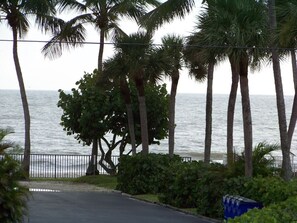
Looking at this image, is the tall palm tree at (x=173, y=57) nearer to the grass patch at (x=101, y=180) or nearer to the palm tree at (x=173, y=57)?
the palm tree at (x=173, y=57)

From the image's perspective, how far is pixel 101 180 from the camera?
144 ft

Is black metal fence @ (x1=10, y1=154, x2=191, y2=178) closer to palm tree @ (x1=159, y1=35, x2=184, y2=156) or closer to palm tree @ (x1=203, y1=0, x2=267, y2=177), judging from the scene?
palm tree @ (x1=159, y1=35, x2=184, y2=156)

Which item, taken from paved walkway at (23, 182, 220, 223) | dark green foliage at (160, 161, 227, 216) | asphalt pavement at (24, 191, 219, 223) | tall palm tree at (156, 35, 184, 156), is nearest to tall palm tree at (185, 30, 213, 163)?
tall palm tree at (156, 35, 184, 156)

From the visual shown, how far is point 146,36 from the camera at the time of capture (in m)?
38.8

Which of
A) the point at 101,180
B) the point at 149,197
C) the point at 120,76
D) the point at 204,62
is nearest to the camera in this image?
the point at 204,62

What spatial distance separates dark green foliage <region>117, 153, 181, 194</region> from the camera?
1447 inches

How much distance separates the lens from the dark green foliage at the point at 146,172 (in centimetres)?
3675

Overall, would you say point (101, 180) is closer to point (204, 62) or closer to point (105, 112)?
point (105, 112)

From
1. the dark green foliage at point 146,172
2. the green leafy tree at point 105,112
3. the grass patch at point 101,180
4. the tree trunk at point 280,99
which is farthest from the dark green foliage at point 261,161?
the green leafy tree at point 105,112

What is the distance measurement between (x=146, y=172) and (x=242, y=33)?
11161 mm

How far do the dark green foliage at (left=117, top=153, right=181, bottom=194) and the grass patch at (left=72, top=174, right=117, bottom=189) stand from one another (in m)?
3.42

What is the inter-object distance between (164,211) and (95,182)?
46.0 feet

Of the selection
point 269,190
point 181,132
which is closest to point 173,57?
point 269,190

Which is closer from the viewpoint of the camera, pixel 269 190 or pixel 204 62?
pixel 269 190
